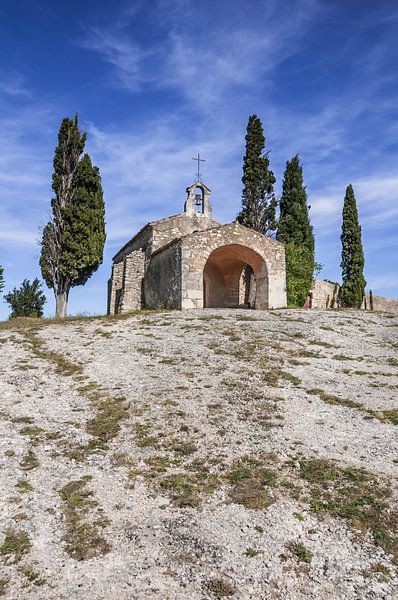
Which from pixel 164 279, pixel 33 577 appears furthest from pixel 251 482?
pixel 164 279

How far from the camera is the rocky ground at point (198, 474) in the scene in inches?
219

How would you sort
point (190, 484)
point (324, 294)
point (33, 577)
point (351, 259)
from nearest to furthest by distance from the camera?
1. point (33, 577)
2. point (190, 484)
3. point (351, 259)
4. point (324, 294)

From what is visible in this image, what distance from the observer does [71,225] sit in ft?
97.4

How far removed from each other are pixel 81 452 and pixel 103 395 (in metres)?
2.99

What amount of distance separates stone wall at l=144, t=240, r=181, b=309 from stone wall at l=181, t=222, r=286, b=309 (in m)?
0.59

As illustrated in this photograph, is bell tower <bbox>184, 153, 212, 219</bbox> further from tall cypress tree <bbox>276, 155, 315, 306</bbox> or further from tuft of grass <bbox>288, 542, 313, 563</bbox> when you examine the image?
tuft of grass <bbox>288, 542, 313, 563</bbox>

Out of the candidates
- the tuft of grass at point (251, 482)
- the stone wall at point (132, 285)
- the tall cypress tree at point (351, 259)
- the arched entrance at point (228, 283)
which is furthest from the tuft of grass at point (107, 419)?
the tall cypress tree at point (351, 259)

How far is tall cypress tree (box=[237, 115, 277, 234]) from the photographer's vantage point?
3794cm

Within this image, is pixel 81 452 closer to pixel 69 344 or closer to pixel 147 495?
pixel 147 495

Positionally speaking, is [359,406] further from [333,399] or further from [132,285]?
[132,285]

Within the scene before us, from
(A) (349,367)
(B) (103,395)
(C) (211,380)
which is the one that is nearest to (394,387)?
(A) (349,367)

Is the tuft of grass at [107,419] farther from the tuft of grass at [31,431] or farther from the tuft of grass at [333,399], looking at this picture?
the tuft of grass at [333,399]

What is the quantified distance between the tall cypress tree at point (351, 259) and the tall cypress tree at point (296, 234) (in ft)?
13.5

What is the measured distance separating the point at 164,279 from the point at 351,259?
2054cm
